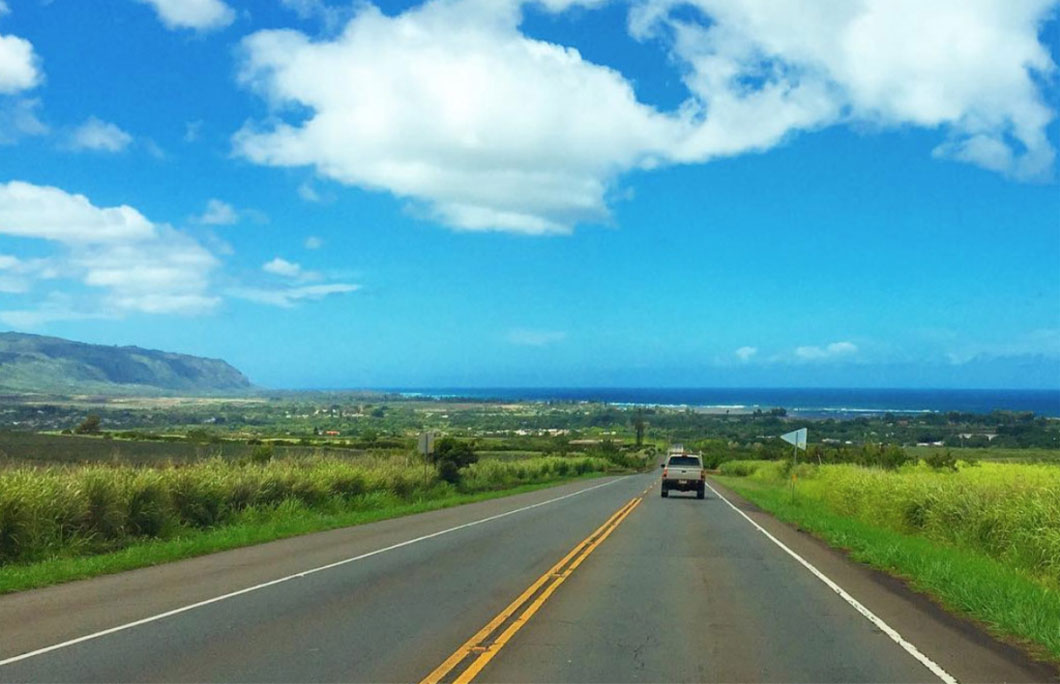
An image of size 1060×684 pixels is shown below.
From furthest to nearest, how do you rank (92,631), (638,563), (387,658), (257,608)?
(638,563)
(257,608)
(92,631)
(387,658)

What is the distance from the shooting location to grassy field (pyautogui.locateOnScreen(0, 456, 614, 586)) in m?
16.6

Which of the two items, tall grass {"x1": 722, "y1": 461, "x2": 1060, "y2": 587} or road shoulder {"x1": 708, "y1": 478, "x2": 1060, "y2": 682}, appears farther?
tall grass {"x1": 722, "y1": 461, "x2": 1060, "y2": 587}

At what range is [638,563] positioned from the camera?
53.9ft

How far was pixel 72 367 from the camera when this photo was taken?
140 meters

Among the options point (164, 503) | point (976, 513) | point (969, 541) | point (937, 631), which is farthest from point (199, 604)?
point (976, 513)

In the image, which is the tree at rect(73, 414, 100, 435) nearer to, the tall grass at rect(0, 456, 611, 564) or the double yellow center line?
the tall grass at rect(0, 456, 611, 564)

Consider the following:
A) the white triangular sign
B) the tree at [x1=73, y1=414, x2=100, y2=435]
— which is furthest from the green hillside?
the white triangular sign

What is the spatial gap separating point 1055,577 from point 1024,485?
686cm

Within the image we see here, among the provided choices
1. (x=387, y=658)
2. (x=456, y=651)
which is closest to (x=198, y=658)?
(x=387, y=658)

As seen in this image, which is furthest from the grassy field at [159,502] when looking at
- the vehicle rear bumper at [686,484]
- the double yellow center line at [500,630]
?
the vehicle rear bumper at [686,484]

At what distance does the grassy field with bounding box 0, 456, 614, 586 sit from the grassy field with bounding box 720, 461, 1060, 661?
12.9 metres

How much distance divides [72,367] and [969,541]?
144 metres

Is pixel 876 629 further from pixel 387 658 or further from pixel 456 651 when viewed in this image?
pixel 387 658

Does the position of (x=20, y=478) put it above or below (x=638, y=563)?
above
